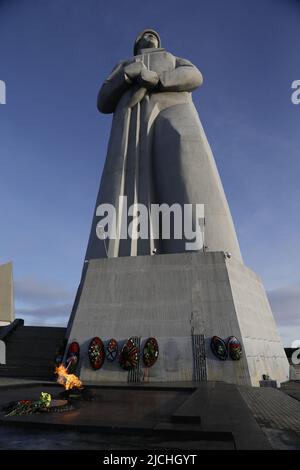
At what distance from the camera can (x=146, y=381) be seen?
11.4 meters

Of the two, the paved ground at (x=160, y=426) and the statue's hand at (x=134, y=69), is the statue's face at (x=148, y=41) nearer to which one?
the statue's hand at (x=134, y=69)

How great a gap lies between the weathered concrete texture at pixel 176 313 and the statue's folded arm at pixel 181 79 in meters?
8.55

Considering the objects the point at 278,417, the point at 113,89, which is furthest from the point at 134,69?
the point at 278,417

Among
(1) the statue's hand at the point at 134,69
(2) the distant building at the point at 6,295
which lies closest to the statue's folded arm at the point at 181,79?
(1) the statue's hand at the point at 134,69

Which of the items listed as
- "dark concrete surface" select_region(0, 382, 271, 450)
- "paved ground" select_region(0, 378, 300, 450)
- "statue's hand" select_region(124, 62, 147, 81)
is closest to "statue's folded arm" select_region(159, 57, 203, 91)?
"statue's hand" select_region(124, 62, 147, 81)

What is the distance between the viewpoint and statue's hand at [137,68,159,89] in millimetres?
17047

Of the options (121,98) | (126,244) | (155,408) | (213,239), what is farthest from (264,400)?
(121,98)

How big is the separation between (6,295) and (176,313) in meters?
13.6

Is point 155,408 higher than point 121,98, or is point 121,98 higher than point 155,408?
point 121,98

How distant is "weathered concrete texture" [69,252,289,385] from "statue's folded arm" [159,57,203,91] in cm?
855

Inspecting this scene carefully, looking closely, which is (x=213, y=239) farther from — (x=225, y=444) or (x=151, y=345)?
(x=225, y=444)

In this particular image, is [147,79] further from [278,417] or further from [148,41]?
[278,417]

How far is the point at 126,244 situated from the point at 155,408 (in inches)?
364

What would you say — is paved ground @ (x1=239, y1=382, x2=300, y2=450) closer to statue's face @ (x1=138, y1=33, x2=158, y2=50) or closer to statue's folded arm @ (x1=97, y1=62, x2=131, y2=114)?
statue's folded arm @ (x1=97, y1=62, x2=131, y2=114)
